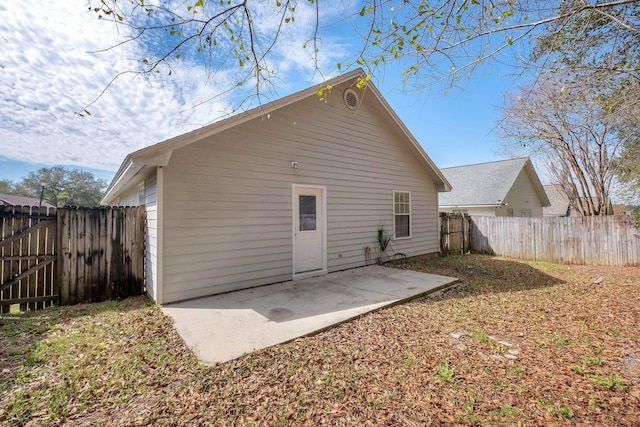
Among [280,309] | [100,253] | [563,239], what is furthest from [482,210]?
[100,253]

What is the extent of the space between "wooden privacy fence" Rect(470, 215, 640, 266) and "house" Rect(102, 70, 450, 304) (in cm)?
417

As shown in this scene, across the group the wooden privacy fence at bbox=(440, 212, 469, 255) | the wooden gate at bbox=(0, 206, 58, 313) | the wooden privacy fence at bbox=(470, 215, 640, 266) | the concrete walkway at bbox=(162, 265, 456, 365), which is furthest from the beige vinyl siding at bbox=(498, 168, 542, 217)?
the wooden gate at bbox=(0, 206, 58, 313)

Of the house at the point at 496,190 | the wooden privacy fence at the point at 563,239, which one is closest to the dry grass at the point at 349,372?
the wooden privacy fence at the point at 563,239

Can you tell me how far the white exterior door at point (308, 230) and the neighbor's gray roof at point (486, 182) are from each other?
1095cm

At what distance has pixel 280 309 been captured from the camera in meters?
4.42

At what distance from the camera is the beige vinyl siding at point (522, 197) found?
598 inches

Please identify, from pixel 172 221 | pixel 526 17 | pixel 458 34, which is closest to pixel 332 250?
pixel 172 221

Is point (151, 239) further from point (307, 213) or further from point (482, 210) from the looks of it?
point (482, 210)

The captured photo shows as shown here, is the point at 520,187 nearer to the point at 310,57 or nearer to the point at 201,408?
the point at 310,57

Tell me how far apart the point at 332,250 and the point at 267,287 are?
6.65ft

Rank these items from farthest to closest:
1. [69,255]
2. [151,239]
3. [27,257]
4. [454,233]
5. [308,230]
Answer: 1. [454,233]
2. [308,230]
3. [151,239]
4. [69,255]
5. [27,257]

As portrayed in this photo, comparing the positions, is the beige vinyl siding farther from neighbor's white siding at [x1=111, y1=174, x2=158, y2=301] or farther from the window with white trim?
neighbor's white siding at [x1=111, y1=174, x2=158, y2=301]

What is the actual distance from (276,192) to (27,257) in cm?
431

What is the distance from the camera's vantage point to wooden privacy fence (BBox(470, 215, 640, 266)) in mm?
7988
